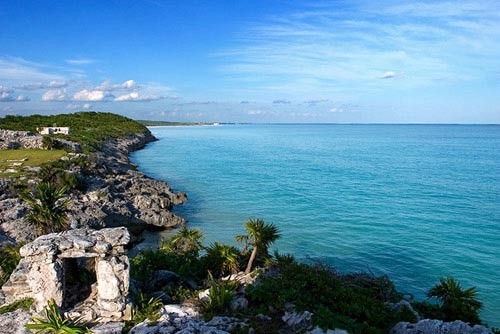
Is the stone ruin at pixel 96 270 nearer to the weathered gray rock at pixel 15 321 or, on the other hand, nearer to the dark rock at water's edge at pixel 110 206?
the weathered gray rock at pixel 15 321

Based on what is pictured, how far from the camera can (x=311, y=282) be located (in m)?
17.3

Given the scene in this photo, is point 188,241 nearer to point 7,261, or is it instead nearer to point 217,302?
point 217,302

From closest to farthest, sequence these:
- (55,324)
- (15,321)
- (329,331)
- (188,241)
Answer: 1. (329,331)
2. (55,324)
3. (15,321)
4. (188,241)

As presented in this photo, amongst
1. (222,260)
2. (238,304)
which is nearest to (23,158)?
(222,260)

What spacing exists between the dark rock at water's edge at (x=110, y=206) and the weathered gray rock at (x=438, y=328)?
22652 millimetres

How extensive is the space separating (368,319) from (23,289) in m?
14.0

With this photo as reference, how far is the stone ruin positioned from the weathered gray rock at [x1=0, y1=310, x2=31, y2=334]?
535 millimetres

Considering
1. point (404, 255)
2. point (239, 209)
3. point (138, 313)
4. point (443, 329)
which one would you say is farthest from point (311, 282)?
point (239, 209)

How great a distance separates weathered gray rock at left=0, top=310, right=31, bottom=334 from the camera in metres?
13.9

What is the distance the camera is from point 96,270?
49.6 ft

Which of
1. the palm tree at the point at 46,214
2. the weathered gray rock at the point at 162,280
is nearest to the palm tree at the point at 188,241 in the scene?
the weathered gray rock at the point at 162,280

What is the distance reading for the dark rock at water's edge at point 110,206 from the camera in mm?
28188

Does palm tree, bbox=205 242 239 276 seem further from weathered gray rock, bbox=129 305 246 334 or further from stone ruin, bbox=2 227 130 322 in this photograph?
stone ruin, bbox=2 227 130 322

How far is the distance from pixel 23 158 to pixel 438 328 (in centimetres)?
4946
